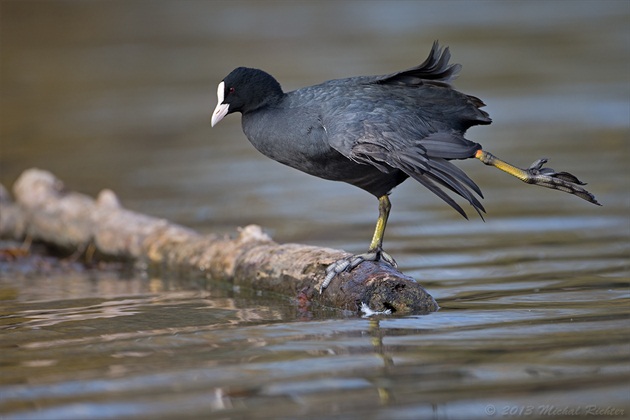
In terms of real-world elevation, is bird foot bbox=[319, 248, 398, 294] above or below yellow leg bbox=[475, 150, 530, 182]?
below

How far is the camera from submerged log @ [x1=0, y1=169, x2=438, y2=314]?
5555 millimetres

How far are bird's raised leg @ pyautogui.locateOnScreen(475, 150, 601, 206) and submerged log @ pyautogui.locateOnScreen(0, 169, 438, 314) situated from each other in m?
0.76

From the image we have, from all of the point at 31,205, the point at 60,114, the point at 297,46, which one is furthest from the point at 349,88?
the point at 297,46

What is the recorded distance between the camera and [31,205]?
848 centimetres

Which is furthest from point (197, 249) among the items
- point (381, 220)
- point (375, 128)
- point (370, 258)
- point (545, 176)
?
point (545, 176)

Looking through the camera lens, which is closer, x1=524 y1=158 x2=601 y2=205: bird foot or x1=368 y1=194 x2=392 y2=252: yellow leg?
x1=524 y1=158 x2=601 y2=205: bird foot

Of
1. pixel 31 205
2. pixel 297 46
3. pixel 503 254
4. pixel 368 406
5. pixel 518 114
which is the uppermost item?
pixel 297 46

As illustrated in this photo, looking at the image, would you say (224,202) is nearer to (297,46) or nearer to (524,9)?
(297,46)

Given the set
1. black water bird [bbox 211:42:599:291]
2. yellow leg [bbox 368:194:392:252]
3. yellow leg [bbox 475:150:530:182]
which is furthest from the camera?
yellow leg [bbox 368:194:392:252]

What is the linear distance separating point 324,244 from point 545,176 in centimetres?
220

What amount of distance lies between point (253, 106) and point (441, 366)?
2191 millimetres

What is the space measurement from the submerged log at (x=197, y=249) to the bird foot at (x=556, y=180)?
0.87 metres

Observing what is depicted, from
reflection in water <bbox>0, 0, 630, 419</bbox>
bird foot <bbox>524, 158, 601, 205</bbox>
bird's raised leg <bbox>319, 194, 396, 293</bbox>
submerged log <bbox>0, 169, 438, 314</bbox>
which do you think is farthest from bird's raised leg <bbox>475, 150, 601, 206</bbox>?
submerged log <bbox>0, 169, 438, 314</bbox>

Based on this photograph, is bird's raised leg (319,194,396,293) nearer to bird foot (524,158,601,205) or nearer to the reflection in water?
the reflection in water
